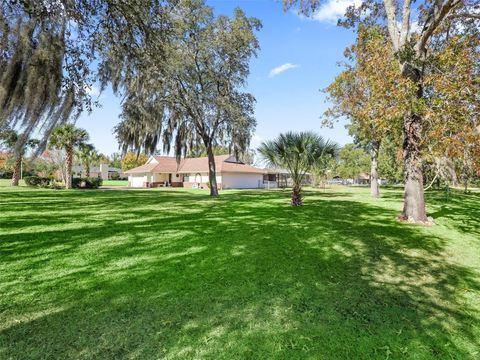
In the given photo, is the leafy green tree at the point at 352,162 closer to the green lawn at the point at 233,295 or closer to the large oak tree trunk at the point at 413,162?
the large oak tree trunk at the point at 413,162

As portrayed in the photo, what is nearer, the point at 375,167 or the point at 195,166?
the point at 375,167

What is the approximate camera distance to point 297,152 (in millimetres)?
13219

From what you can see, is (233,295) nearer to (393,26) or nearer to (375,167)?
(393,26)

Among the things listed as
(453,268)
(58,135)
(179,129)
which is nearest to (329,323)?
(453,268)

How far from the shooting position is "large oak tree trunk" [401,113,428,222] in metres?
9.12

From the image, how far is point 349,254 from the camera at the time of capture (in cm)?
582

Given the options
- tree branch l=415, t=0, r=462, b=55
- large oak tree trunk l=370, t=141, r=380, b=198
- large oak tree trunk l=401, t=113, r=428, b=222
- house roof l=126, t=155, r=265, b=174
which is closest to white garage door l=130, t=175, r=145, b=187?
house roof l=126, t=155, r=265, b=174

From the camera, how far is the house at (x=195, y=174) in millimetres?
37172

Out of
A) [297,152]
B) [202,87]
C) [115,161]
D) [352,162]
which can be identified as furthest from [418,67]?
[115,161]

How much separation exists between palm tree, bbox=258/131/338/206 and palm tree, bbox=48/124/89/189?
22686mm

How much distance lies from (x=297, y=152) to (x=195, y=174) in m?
27.1

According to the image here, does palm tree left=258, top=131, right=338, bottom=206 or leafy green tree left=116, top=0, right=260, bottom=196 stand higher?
leafy green tree left=116, top=0, right=260, bottom=196

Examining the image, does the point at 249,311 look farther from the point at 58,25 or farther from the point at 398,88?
the point at 398,88

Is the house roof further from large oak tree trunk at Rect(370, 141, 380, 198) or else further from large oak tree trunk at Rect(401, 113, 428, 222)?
large oak tree trunk at Rect(401, 113, 428, 222)
